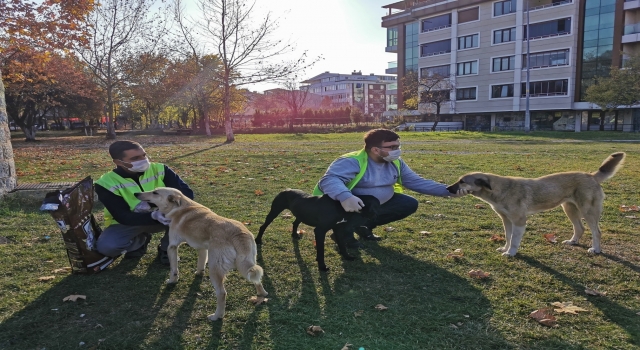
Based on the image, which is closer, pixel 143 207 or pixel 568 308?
pixel 568 308

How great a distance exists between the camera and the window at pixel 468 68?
53844 millimetres

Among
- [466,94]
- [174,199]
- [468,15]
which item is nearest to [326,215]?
[174,199]

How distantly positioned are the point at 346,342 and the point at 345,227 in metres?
1.88

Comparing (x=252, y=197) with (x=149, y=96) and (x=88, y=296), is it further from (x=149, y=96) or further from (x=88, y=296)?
(x=149, y=96)

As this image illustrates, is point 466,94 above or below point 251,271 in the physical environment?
above

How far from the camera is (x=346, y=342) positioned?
126 inches

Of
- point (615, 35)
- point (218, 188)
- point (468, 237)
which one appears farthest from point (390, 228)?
point (615, 35)

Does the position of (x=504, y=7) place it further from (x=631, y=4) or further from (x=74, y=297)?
(x=74, y=297)

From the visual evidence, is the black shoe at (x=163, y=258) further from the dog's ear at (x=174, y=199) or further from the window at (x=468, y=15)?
the window at (x=468, y=15)

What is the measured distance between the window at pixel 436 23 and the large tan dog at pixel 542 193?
56.9 metres

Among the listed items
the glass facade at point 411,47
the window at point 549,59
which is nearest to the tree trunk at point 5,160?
the window at point 549,59

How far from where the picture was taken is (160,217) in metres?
4.35

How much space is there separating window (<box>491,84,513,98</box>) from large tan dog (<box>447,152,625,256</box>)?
50.7 meters

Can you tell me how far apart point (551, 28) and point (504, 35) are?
518 centimetres
